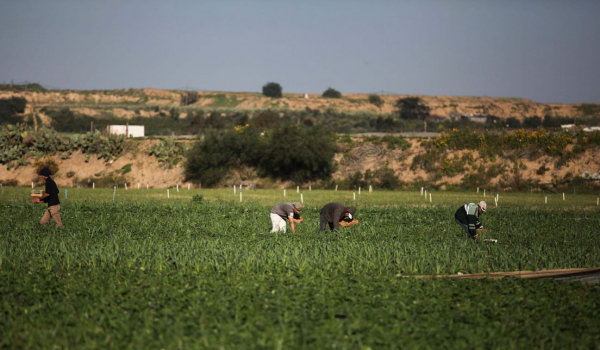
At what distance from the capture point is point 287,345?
31.1 ft

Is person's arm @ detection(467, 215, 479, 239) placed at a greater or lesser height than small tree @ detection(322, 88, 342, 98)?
lesser

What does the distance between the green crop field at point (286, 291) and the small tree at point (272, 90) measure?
141m

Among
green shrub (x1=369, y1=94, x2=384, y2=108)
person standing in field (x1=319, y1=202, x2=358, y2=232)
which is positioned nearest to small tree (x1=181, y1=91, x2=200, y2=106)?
green shrub (x1=369, y1=94, x2=384, y2=108)

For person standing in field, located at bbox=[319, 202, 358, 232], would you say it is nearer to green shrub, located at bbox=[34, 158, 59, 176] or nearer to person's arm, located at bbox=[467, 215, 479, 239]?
person's arm, located at bbox=[467, 215, 479, 239]

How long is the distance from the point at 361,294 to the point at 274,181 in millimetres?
47580

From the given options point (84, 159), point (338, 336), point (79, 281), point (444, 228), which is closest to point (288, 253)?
point (79, 281)

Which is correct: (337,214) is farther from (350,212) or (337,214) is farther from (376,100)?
(376,100)

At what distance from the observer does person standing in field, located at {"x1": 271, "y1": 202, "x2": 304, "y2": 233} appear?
751 inches

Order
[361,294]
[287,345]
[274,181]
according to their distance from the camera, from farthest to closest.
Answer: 1. [274,181]
2. [361,294]
3. [287,345]

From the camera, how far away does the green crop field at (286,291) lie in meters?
9.90

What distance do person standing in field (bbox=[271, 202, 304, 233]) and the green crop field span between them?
66 cm

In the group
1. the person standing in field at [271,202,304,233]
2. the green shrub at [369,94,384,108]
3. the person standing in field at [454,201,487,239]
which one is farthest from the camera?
the green shrub at [369,94,384,108]

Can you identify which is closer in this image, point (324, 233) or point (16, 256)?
point (16, 256)

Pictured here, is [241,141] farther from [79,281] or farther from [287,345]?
[287,345]
